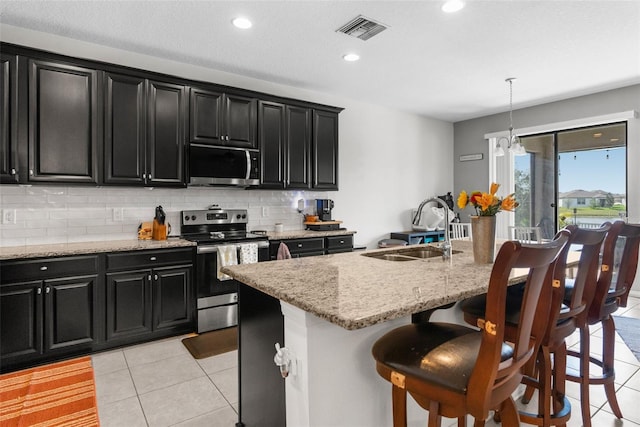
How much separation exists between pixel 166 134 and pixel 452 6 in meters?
2.64

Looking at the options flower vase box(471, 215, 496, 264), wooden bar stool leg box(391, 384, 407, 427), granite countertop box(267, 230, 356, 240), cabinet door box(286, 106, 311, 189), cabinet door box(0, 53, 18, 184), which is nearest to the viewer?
wooden bar stool leg box(391, 384, 407, 427)

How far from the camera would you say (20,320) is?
2613 mm

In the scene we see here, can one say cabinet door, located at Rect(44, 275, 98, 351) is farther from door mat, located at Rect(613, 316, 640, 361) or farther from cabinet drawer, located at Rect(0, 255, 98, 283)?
door mat, located at Rect(613, 316, 640, 361)

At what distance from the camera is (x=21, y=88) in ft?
9.06

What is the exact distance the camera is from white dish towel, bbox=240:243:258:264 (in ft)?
11.5

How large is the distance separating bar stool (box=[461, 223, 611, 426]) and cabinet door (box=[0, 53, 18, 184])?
3.30 metres

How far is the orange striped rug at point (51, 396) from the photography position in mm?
2049

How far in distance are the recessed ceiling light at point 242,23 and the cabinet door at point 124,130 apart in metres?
1.03

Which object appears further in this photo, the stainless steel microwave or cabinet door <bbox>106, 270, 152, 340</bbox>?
the stainless steel microwave

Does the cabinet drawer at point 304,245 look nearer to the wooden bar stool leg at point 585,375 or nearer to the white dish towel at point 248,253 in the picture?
the white dish towel at point 248,253

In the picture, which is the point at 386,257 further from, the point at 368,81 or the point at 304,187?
the point at 368,81

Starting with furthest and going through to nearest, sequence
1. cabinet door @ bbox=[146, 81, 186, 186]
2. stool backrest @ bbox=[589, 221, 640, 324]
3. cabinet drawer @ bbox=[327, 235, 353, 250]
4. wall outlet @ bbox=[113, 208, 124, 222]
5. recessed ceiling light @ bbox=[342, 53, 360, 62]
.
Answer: cabinet drawer @ bbox=[327, 235, 353, 250] < recessed ceiling light @ bbox=[342, 53, 360, 62] < wall outlet @ bbox=[113, 208, 124, 222] < cabinet door @ bbox=[146, 81, 186, 186] < stool backrest @ bbox=[589, 221, 640, 324]

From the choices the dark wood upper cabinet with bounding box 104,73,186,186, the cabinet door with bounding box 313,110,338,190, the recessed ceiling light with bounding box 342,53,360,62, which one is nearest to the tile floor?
the dark wood upper cabinet with bounding box 104,73,186,186

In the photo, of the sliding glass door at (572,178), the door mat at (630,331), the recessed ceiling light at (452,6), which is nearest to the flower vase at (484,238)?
the recessed ceiling light at (452,6)
